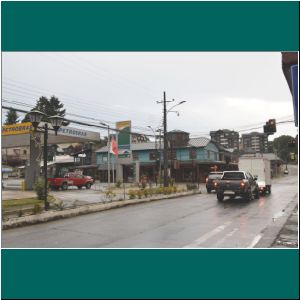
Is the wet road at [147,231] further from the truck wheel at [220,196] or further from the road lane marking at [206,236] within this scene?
the truck wheel at [220,196]

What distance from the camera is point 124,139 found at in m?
34.8

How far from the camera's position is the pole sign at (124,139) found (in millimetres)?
34281

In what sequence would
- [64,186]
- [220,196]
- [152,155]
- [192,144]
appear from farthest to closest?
[192,144]
[152,155]
[64,186]
[220,196]

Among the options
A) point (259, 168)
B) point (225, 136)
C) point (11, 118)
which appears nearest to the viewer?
point (259, 168)

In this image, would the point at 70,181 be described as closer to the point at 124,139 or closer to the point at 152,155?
the point at 124,139

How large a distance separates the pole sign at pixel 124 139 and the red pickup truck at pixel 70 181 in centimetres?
427

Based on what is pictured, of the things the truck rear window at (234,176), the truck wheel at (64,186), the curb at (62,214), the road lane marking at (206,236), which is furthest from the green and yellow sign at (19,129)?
the road lane marking at (206,236)

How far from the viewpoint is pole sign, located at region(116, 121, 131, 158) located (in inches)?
1350

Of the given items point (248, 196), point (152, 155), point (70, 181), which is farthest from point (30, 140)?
point (152, 155)

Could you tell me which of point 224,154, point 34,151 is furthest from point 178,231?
point 224,154

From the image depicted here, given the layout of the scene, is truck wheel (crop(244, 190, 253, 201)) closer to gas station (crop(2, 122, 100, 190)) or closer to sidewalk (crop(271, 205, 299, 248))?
sidewalk (crop(271, 205, 299, 248))

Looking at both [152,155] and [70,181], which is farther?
[152,155]

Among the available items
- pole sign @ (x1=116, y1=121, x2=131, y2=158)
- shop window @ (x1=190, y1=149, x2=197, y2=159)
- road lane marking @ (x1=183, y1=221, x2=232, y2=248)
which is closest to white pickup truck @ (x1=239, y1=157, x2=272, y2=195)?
pole sign @ (x1=116, y1=121, x2=131, y2=158)

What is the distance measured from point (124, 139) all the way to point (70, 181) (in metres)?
6.50
